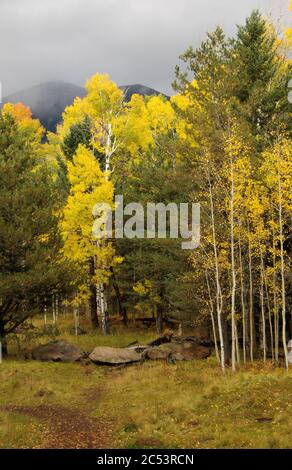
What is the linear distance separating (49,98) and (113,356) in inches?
6457

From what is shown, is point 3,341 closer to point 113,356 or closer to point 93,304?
point 113,356

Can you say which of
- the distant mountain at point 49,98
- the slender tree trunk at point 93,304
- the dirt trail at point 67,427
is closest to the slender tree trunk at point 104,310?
the slender tree trunk at point 93,304

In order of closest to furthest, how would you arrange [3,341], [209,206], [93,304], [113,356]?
[209,206]
[3,341]
[113,356]
[93,304]

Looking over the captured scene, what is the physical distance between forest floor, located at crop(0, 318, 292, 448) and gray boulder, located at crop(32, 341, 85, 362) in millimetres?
1341

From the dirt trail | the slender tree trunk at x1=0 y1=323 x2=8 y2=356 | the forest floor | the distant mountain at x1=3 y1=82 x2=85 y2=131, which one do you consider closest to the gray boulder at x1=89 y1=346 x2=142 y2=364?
the forest floor

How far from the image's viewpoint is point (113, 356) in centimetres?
2727

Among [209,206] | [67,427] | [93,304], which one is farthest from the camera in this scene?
[93,304]

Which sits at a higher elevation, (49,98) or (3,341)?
(49,98)

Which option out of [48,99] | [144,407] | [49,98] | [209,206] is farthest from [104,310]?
[49,98]

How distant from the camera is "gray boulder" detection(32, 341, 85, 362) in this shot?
26806 millimetres

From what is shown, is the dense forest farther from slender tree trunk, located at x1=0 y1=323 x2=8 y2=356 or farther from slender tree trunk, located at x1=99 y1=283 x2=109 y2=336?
slender tree trunk, located at x1=99 y1=283 x2=109 y2=336

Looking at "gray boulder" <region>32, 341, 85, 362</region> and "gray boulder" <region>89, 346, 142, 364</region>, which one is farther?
"gray boulder" <region>89, 346, 142, 364</region>
